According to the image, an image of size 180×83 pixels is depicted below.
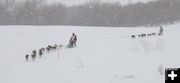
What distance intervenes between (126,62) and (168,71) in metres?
Result: 10.1

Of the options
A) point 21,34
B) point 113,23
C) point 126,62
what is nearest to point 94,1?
point 113,23

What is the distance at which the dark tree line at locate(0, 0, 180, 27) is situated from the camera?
85812 millimetres

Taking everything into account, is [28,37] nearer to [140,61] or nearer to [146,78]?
[140,61]

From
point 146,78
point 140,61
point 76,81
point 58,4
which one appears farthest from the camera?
point 58,4

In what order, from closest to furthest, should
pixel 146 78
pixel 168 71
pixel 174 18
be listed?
pixel 168 71
pixel 146 78
pixel 174 18

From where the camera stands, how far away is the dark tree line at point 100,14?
8581 cm

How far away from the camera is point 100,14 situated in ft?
307

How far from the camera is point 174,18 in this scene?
85.2m

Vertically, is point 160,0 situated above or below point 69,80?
above

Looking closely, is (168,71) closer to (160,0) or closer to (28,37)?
(28,37)

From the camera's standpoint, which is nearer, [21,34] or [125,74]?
[125,74]

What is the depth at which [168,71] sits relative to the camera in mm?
3863

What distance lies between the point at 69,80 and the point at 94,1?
94.9 meters

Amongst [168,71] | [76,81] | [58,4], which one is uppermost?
[58,4]
